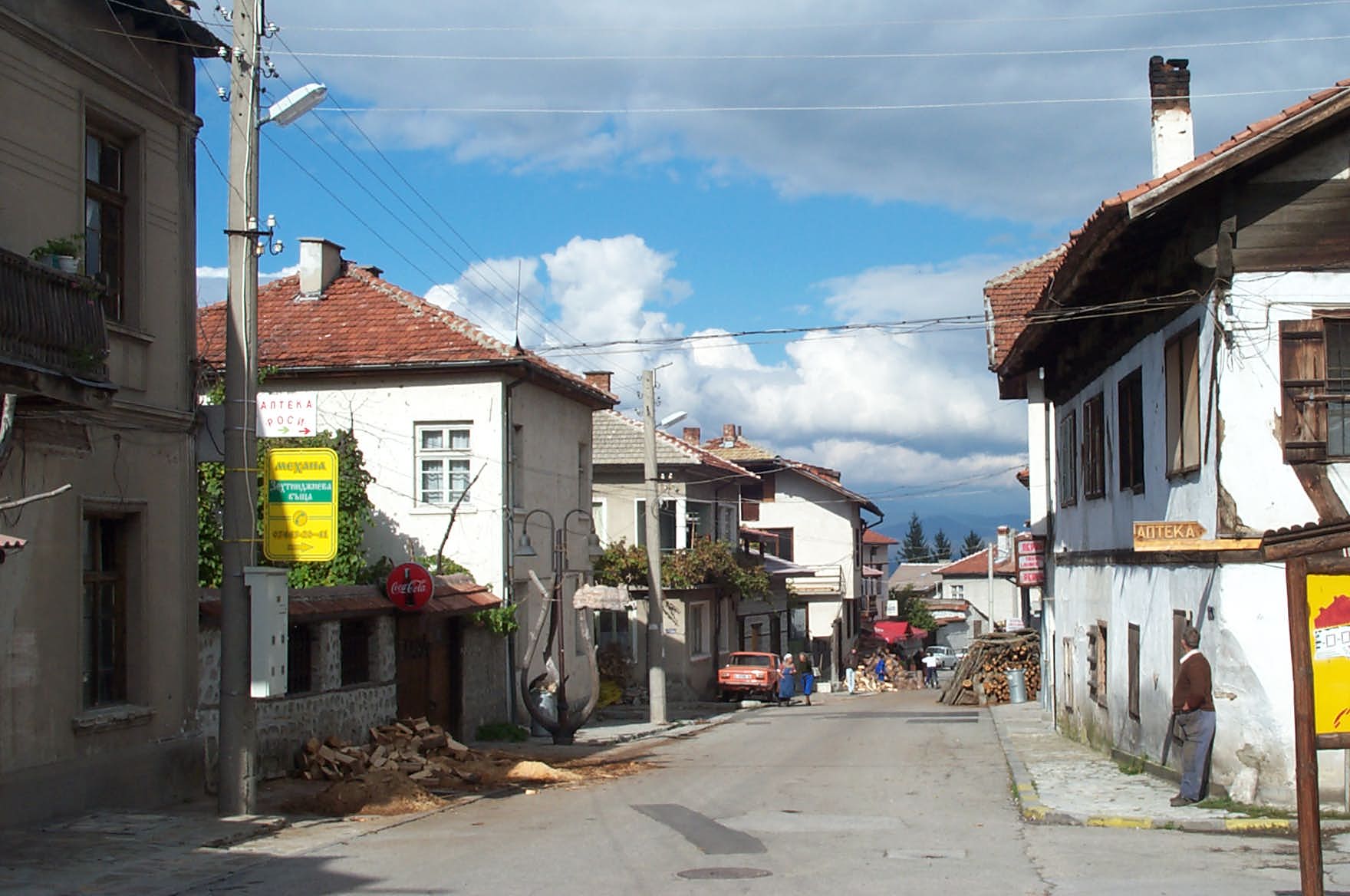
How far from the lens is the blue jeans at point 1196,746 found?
13.7 meters

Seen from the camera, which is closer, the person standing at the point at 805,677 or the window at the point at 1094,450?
the window at the point at 1094,450

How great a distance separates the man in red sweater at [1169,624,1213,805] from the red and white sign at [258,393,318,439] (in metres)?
9.15

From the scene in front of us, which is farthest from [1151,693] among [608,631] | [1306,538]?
[608,631]

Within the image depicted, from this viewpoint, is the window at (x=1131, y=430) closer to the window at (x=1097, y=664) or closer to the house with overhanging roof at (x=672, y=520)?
the window at (x=1097, y=664)

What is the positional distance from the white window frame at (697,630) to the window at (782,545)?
64.1 ft

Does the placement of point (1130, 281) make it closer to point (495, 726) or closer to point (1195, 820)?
point (1195, 820)

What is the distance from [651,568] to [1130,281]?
16431mm

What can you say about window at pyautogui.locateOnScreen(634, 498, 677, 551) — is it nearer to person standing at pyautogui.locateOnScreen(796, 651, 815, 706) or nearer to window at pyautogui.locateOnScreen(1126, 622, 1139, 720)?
person standing at pyautogui.locateOnScreen(796, 651, 815, 706)

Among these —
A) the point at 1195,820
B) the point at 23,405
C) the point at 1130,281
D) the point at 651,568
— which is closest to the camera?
Answer: the point at 23,405

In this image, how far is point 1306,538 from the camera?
7.95 m

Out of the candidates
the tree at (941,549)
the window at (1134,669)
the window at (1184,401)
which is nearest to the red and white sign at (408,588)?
the window at (1134,669)

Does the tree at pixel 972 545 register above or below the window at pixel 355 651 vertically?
below

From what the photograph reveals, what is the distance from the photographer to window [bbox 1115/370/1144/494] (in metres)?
17.3

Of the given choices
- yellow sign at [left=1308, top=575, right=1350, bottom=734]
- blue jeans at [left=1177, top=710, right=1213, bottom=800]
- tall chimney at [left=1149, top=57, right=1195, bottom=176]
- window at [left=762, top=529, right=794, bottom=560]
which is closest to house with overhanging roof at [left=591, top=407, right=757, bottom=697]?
window at [left=762, top=529, right=794, bottom=560]
